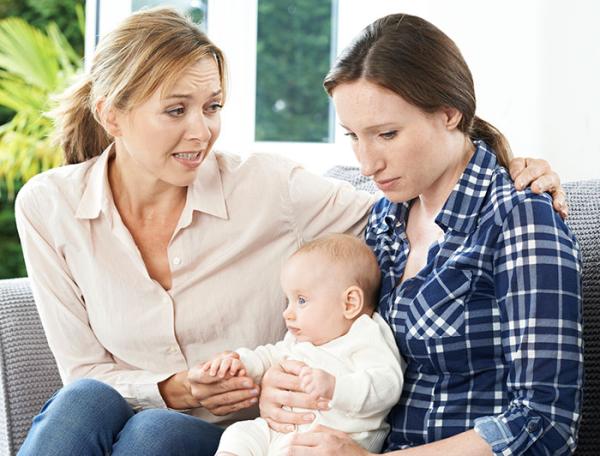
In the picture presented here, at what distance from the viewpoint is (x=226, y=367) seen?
1.80 meters

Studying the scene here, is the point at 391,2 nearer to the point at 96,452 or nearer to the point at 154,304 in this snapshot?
the point at 154,304

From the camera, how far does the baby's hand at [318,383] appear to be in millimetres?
1611

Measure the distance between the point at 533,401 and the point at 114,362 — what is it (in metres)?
0.98

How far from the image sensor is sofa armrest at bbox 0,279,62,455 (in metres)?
2.04

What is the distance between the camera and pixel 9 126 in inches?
162

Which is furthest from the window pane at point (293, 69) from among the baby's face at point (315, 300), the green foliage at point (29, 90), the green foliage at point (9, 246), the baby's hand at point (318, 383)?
the baby's hand at point (318, 383)

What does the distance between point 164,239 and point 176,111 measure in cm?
31

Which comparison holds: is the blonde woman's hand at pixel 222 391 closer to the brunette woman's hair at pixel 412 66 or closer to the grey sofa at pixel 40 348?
the grey sofa at pixel 40 348

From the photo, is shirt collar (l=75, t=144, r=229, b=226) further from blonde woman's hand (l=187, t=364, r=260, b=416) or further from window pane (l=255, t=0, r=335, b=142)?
window pane (l=255, t=0, r=335, b=142)

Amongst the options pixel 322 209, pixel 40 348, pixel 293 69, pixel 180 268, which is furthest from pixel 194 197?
pixel 293 69

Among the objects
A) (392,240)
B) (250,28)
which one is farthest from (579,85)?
(250,28)

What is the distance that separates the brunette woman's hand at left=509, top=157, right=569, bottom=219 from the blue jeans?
77 centimetres

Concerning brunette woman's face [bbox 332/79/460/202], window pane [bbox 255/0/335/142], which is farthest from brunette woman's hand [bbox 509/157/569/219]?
window pane [bbox 255/0/335/142]

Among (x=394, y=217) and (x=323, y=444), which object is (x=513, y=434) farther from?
(x=394, y=217)
